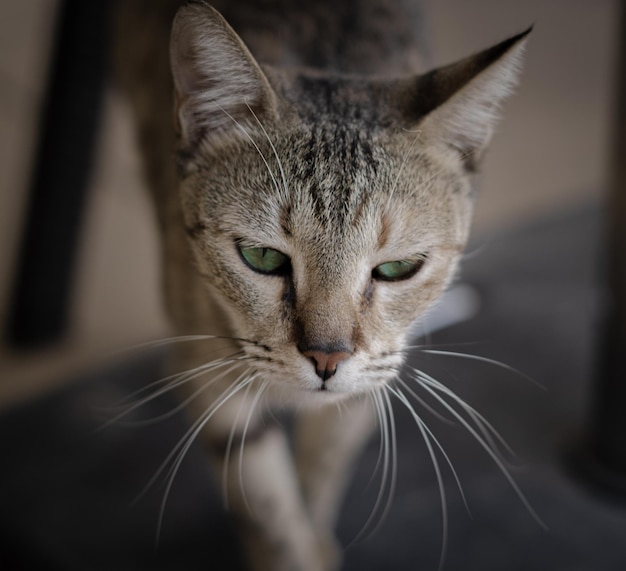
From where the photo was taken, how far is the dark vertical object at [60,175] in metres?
1.61

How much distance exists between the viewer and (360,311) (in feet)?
2.60

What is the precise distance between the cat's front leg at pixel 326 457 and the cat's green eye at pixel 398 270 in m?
0.47

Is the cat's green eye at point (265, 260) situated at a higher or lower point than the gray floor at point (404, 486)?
higher

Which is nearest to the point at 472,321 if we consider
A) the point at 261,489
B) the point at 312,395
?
the point at 261,489

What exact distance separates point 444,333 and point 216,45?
4.08 ft

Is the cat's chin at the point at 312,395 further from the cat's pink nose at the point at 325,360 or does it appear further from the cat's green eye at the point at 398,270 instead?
the cat's green eye at the point at 398,270

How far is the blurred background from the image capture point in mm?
1338

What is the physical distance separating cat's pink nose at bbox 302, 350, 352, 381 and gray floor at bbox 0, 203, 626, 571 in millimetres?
361

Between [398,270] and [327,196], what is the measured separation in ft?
0.39

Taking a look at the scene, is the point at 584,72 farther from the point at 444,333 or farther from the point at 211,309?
the point at 211,309

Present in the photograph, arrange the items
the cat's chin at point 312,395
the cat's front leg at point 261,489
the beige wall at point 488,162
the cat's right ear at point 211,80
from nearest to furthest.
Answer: the cat's right ear at point 211,80 → the cat's chin at point 312,395 → the cat's front leg at point 261,489 → the beige wall at point 488,162

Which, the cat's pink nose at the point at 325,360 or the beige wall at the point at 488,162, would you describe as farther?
the beige wall at the point at 488,162

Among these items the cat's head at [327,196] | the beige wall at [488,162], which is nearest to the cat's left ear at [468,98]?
the cat's head at [327,196]

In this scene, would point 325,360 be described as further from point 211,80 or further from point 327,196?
point 211,80
